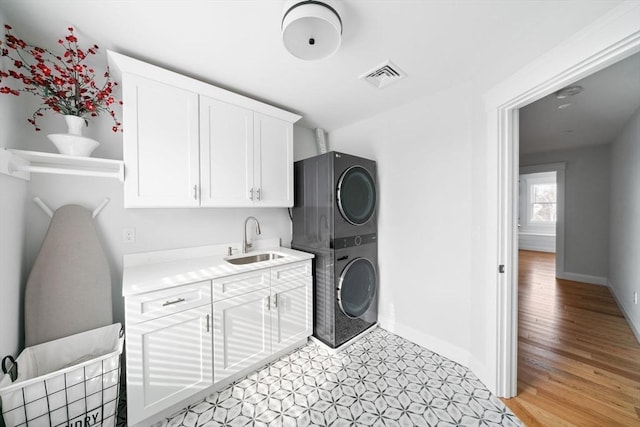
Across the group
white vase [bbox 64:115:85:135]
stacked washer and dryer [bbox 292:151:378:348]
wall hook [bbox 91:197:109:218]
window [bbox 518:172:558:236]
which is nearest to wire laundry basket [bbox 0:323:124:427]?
wall hook [bbox 91:197:109:218]

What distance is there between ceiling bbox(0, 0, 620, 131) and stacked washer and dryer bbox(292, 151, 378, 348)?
793mm

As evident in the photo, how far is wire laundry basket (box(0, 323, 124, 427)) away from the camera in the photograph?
1048mm

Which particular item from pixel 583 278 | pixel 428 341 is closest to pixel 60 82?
pixel 428 341

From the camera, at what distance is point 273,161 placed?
2.19m

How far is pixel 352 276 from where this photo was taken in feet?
7.36

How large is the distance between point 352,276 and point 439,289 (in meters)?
0.80

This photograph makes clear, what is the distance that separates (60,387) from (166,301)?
54 centimetres

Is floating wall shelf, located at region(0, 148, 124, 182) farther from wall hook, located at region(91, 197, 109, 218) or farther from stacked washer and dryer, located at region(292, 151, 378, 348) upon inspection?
stacked washer and dryer, located at region(292, 151, 378, 348)

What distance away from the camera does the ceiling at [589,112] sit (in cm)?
181

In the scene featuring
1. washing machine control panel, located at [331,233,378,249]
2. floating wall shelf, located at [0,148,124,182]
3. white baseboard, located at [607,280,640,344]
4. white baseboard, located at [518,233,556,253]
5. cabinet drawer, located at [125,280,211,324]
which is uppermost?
floating wall shelf, located at [0,148,124,182]

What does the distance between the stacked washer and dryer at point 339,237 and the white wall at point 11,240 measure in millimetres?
1912

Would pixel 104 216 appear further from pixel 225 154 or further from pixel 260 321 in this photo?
pixel 260 321

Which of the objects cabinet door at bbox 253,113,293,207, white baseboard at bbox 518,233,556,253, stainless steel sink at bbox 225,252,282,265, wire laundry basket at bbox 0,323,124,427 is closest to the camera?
wire laundry basket at bbox 0,323,124,427

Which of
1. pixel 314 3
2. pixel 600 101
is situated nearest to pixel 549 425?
pixel 314 3
